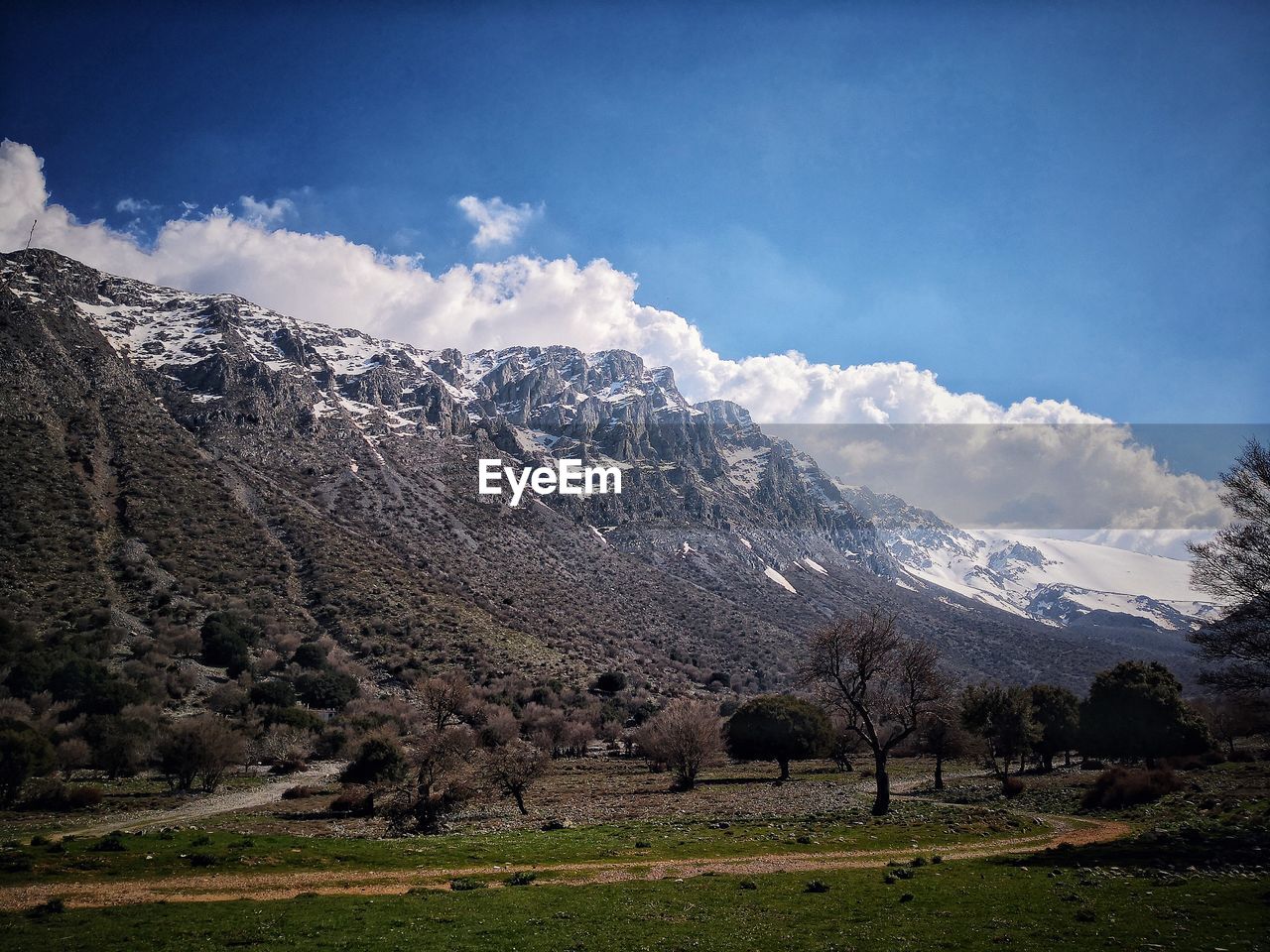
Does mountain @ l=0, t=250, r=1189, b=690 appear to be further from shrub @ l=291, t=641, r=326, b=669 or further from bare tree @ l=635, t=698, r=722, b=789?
bare tree @ l=635, t=698, r=722, b=789

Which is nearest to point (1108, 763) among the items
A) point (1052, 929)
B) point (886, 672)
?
point (886, 672)

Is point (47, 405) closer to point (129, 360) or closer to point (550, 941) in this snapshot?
point (129, 360)

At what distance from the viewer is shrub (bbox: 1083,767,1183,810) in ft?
104

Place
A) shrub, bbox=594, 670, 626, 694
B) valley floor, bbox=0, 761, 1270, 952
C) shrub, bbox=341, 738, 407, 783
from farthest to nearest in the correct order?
shrub, bbox=594, 670, 626, 694
shrub, bbox=341, 738, 407, 783
valley floor, bbox=0, 761, 1270, 952

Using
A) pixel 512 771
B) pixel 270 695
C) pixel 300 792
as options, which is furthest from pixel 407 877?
pixel 270 695

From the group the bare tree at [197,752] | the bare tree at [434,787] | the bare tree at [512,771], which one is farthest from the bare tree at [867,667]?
the bare tree at [197,752]

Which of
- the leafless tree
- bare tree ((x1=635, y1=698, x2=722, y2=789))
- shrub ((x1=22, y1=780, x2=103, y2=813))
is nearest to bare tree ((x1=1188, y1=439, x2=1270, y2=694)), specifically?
bare tree ((x1=635, y1=698, x2=722, y2=789))

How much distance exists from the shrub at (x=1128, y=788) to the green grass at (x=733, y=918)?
18352 millimetres

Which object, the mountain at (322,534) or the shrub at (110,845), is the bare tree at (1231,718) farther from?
the mountain at (322,534)

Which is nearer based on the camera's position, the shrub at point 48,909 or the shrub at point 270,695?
the shrub at point 48,909

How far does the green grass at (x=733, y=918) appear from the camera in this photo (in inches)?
489

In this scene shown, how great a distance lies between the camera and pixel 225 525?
9338 centimetres

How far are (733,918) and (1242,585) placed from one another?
75.9 ft

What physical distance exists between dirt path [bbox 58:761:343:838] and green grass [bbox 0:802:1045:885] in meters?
7.41
